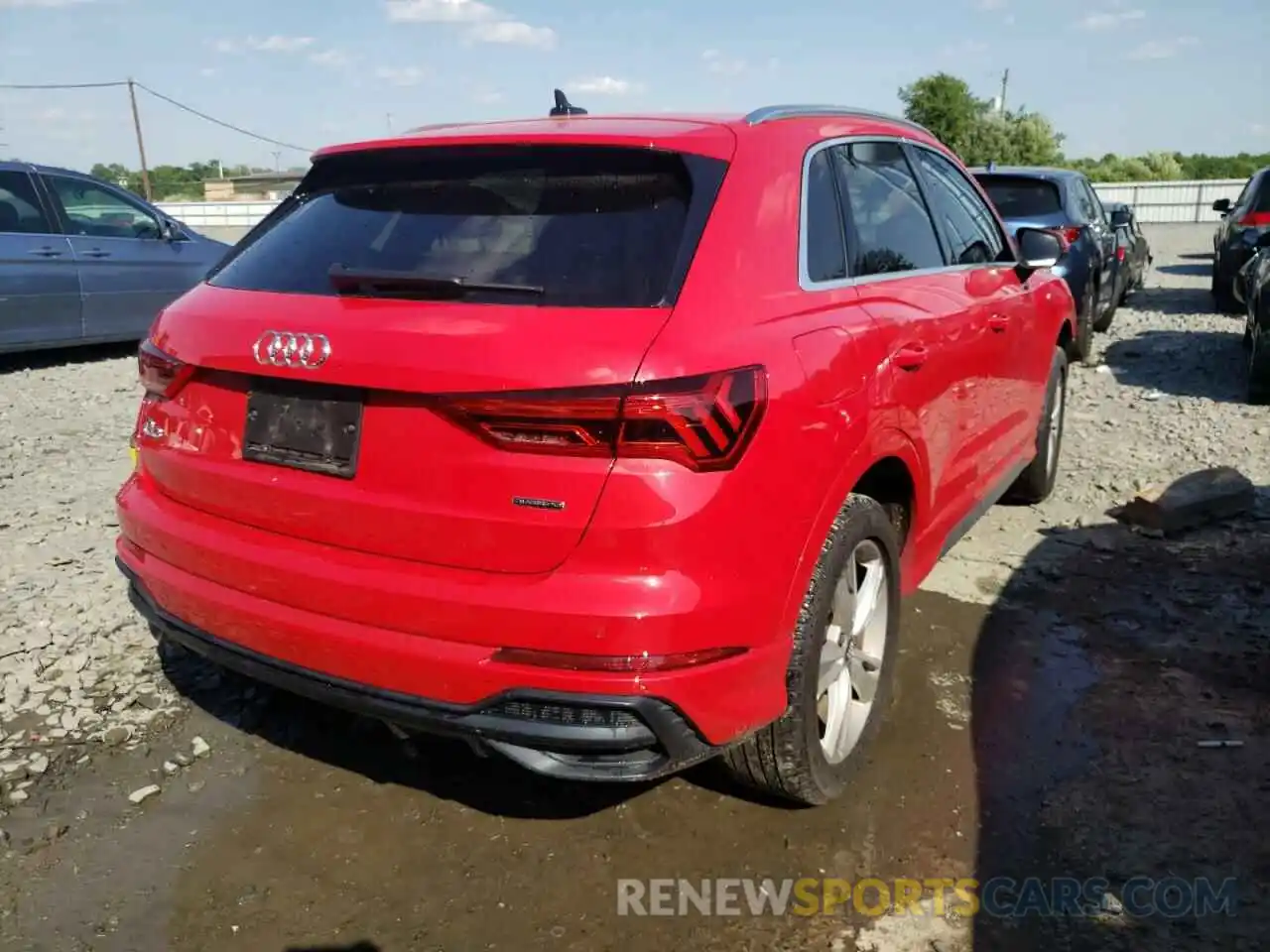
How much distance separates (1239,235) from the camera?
455 inches

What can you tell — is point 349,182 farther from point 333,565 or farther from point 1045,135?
point 1045,135

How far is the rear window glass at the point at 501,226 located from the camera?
90.7 inches

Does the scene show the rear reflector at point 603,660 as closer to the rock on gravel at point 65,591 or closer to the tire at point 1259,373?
the rock on gravel at point 65,591

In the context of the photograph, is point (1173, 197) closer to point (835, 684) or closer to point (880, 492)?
point (880, 492)

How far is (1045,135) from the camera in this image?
168 feet

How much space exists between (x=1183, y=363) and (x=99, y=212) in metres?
9.46

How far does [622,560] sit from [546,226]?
32.5 inches

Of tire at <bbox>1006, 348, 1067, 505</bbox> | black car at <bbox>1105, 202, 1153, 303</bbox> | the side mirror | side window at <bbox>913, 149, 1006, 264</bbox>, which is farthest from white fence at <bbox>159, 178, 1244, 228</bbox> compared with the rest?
side window at <bbox>913, 149, 1006, 264</bbox>

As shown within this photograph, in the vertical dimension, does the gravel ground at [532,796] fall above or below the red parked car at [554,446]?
below

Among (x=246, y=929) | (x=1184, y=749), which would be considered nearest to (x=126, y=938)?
(x=246, y=929)

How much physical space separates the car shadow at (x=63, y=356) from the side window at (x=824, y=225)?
8192 mm

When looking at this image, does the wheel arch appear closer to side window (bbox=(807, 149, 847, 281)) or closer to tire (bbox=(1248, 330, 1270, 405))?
side window (bbox=(807, 149, 847, 281))

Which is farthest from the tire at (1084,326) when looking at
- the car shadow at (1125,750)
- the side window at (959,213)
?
the side window at (959,213)

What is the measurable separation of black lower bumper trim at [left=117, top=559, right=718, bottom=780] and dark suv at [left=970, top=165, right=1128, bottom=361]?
7288 millimetres
